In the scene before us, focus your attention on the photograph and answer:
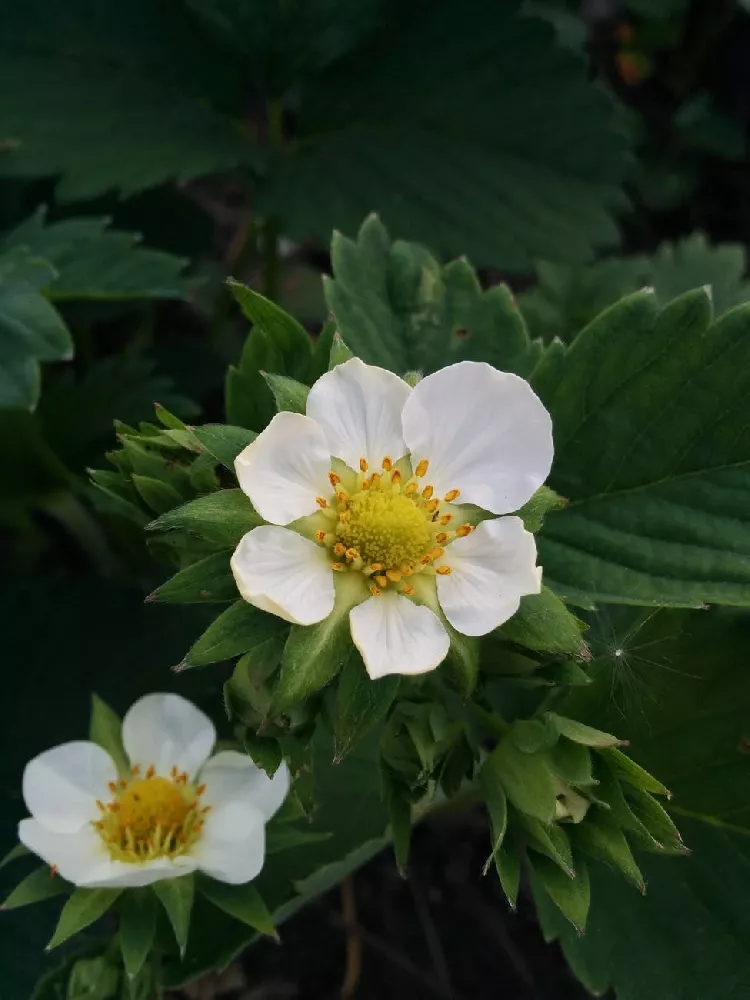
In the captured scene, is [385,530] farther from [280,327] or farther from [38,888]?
[38,888]

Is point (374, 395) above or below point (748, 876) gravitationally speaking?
above

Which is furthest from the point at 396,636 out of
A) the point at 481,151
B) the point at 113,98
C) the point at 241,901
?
the point at 113,98

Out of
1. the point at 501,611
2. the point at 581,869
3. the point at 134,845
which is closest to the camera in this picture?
the point at 501,611

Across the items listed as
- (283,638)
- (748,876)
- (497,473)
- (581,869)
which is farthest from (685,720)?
(283,638)

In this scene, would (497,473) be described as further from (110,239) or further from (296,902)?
(110,239)

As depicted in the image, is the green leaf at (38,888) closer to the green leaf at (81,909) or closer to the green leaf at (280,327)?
the green leaf at (81,909)

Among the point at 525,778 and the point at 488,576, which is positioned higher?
the point at 488,576
